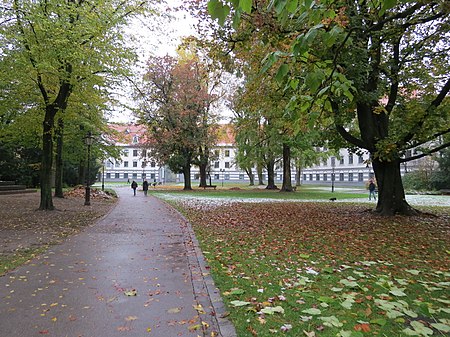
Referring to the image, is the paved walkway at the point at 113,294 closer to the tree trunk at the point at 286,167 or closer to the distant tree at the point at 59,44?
the distant tree at the point at 59,44

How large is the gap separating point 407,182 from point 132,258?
43336mm

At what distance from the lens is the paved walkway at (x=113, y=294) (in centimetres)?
388

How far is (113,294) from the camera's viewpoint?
4984mm

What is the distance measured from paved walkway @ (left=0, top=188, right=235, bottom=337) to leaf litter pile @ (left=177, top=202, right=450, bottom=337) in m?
0.38

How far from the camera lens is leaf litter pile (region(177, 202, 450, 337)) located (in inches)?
149

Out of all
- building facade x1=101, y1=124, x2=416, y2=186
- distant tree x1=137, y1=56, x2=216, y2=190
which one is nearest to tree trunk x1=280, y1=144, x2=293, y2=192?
building facade x1=101, y1=124, x2=416, y2=186

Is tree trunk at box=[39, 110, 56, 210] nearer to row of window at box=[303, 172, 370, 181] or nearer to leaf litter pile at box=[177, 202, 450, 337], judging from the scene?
leaf litter pile at box=[177, 202, 450, 337]

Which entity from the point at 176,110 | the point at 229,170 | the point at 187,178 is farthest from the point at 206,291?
the point at 229,170

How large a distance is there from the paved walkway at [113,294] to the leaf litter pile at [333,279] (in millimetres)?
382

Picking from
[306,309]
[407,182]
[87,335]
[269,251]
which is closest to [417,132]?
[269,251]

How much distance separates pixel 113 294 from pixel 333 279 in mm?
3335

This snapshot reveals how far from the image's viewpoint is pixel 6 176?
109ft

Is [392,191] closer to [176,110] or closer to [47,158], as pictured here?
[47,158]

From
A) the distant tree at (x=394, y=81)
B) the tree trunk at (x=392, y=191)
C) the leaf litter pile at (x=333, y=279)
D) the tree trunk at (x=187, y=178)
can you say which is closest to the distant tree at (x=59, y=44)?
the distant tree at (x=394, y=81)
